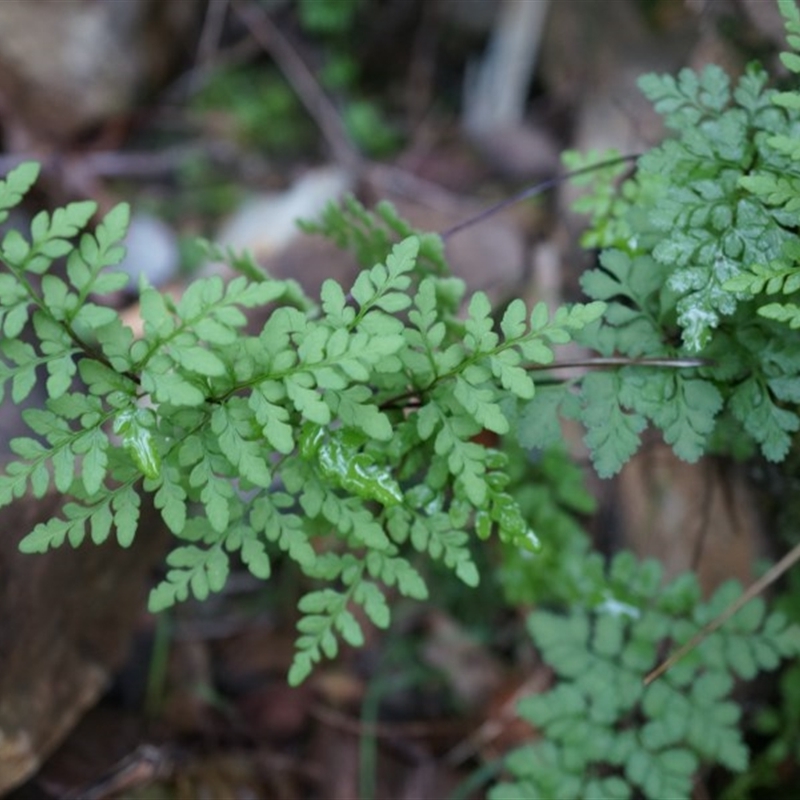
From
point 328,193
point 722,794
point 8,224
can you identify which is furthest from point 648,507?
point 8,224

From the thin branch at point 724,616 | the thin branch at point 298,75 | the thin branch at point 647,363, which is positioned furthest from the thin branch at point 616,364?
the thin branch at point 298,75

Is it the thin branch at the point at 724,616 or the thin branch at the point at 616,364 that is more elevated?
the thin branch at the point at 616,364

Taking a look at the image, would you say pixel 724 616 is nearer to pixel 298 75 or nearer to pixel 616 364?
pixel 616 364

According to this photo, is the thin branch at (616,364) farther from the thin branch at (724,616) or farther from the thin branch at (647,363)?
the thin branch at (724,616)

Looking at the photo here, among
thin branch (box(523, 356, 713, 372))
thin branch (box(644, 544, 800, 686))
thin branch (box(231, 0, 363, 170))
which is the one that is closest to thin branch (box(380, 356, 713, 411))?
thin branch (box(523, 356, 713, 372))

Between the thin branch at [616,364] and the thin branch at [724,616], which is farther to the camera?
the thin branch at [724,616]

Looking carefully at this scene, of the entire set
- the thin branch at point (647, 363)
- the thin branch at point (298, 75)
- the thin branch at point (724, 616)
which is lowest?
the thin branch at point (724, 616)

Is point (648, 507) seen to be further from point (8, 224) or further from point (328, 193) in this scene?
point (8, 224)

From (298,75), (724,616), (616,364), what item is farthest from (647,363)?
(298,75)
